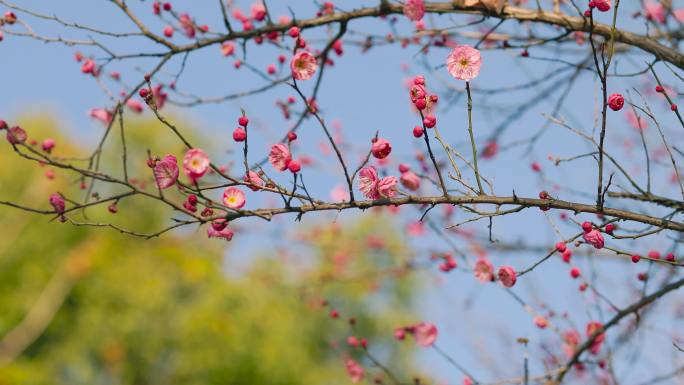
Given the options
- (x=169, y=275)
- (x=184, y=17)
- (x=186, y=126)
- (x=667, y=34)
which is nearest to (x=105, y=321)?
(x=169, y=275)

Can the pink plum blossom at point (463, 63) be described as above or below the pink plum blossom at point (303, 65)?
above

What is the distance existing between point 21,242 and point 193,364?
6071 millimetres

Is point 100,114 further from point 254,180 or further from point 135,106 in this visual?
point 254,180

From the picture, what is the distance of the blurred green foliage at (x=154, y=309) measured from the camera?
40.0 ft

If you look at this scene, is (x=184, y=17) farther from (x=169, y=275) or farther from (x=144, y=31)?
(x=169, y=275)

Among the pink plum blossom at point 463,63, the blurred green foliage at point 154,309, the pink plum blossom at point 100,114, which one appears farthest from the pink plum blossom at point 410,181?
the blurred green foliage at point 154,309

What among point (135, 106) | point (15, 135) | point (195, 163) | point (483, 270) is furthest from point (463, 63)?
point (135, 106)

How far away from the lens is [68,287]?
15516mm

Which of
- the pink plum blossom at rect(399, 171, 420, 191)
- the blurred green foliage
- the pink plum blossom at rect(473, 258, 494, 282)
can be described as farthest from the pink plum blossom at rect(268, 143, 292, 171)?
the blurred green foliage

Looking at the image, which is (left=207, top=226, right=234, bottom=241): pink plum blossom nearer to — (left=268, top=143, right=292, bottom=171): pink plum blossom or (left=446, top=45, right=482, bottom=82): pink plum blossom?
(left=268, top=143, right=292, bottom=171): pink plum blossom

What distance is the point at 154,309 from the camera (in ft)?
44.6

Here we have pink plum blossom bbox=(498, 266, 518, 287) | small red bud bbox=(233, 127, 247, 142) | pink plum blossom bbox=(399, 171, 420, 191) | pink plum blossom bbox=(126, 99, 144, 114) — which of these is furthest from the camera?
pink plum blossom bbox=(126, 99, 144, 114)

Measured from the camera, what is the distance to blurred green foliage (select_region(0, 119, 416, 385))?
480 inches

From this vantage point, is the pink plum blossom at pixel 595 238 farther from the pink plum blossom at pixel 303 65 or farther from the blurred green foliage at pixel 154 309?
the blurred green foliage at pixel 154 309
